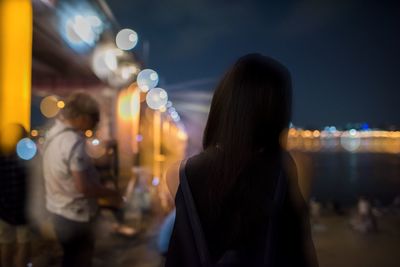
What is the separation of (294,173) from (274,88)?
285 millimetres

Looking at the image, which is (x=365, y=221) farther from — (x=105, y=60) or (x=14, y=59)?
(x=14, y=59)

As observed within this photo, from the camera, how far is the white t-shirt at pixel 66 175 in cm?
287

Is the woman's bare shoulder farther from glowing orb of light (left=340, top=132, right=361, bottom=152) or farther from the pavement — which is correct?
glowing orb of light (left=340, top=132, right=361, bottom=152)

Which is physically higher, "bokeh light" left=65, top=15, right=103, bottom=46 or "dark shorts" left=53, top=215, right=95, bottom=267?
"bokeh light" left=65, top=15, right=103, bottom=46

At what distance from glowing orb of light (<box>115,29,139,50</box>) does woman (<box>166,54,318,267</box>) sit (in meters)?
6.38

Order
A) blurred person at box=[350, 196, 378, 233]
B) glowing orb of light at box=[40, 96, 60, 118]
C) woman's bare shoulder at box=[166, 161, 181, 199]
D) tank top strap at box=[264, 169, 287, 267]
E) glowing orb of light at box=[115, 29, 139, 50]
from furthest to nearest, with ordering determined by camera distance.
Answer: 1. glowing orb of light at box=[40, 96, 60, 118]
2. glowing orb of light at box=[115, 29, 139, 50]
3. blurred person at box=[350, 196, 378, 233]
4. woman's bare shoulder at box=[166, 161, 181, 199]
5. tank top strap at box=[264, 169, 287, 267]

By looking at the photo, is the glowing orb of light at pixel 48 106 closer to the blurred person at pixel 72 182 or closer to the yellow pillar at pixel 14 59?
the yellow pillar at pixel 14 59

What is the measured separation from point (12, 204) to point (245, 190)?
2.41 meters

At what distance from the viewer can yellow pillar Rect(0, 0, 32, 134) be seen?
4441mm

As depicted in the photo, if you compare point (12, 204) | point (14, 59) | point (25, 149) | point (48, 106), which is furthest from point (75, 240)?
point (48, 106)

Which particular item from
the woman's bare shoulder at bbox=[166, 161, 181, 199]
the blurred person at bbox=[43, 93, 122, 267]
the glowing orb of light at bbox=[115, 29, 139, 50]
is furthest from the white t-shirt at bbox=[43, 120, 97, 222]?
the glowing orb of light at bbox=[115, 29, 139, 50]

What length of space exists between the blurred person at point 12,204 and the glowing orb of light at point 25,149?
4cm

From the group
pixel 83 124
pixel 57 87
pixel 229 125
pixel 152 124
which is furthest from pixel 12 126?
pixel 152 124

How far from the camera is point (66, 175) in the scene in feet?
9.48
